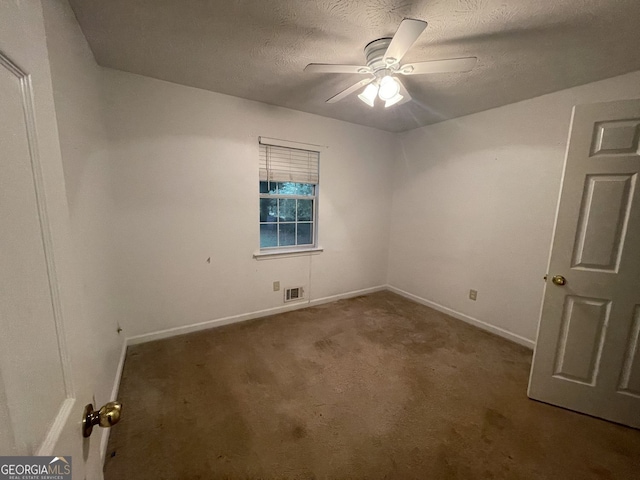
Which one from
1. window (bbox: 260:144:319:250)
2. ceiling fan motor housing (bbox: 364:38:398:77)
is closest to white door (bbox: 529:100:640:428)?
ceiling fan motor housing (bbox: 364:38:398:77)

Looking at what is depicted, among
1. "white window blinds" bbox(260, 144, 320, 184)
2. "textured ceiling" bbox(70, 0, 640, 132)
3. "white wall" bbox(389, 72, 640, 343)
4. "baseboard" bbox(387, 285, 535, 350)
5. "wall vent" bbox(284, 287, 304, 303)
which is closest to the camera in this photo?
"textured ceiling" bbox(70, 0, 640, 132)

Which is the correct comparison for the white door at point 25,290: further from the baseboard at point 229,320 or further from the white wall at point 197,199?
the baseboard at point 229,320

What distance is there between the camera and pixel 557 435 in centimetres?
158

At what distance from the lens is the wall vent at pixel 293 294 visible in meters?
3.19

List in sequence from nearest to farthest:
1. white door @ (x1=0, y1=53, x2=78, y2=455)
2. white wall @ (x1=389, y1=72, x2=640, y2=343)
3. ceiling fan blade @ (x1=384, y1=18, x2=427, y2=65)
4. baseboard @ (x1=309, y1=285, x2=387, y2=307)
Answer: white door @ (x1=0, y1=53, x2=78, y2=455) → ceiling fan blade @ (x1=384, y1=18, x2=427, y2=65) → white wall @ (x1=389, y1=72, x2=640, y2=343) → baseboard @ (x1=309, y1=285, x2=387, y2=307)

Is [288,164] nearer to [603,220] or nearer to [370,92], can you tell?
[370,92]

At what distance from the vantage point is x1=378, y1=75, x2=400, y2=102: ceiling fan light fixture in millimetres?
1689

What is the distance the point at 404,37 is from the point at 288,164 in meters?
1.90

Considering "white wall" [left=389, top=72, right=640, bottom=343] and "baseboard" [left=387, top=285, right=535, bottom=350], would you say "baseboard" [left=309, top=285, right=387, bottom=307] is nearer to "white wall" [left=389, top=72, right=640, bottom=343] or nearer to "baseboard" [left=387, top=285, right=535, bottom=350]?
Answer: "baseboard" [left=387, top=285, right=535, bottom=350]

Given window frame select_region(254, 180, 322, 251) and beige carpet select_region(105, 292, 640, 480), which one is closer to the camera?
beige carpet select_region(105, 292, 640, 480)

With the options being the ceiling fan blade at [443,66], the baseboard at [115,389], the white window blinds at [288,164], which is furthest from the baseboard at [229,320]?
the ceiling fan blade at [443,66]

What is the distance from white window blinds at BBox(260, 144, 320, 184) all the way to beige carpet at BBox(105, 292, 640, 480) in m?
1.77

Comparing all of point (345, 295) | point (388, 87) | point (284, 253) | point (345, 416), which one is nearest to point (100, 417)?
point (345, 416)

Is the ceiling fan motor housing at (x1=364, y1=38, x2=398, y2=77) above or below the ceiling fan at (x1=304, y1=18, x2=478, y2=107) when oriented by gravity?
above
